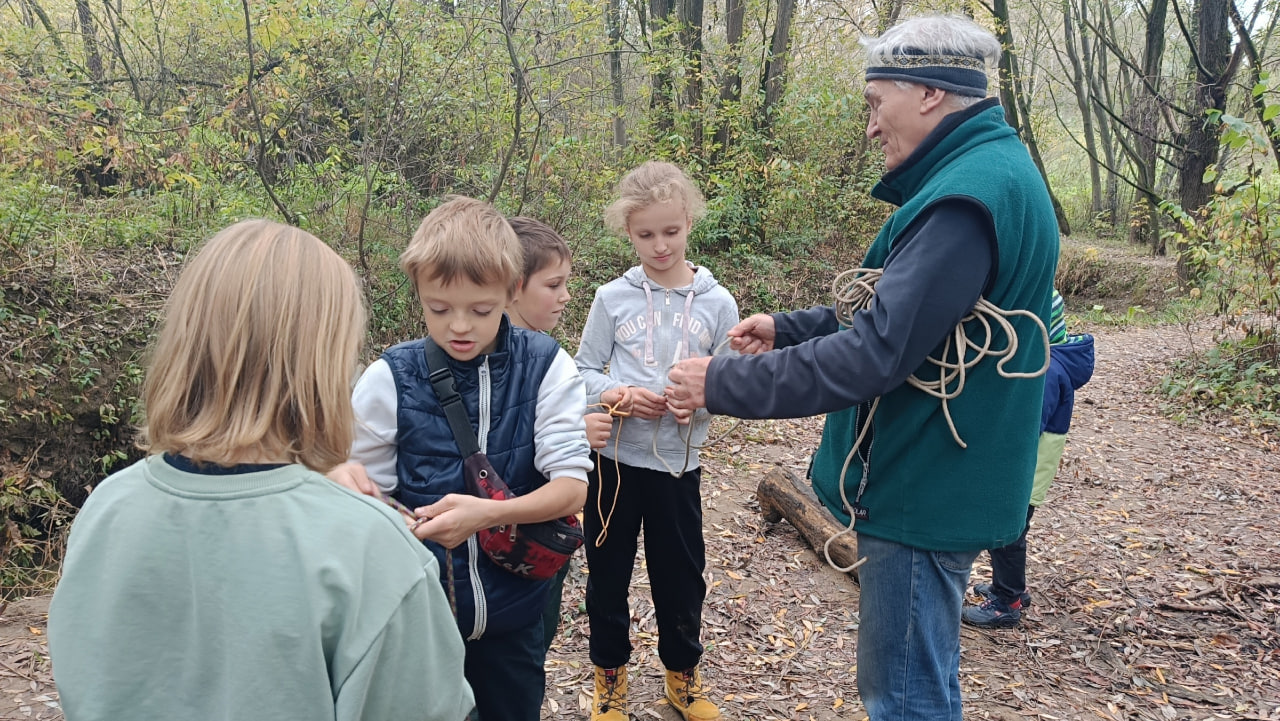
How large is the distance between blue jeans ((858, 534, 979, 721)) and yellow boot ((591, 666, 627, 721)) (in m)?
1.23

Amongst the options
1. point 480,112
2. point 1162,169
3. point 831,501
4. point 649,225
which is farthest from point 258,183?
point 1162,169

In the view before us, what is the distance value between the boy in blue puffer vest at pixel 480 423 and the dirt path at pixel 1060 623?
154 cm

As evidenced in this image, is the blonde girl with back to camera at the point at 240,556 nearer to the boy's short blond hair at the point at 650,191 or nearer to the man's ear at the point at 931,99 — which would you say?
the man's ear at the point at 931,99

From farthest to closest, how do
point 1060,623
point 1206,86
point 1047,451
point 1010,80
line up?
point 1010,80 < point 1206,86 < point 1060,623 < point 1047,451

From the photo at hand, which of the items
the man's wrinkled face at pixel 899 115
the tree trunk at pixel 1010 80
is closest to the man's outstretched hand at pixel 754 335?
the man's wrinkled face at pixel 899 115

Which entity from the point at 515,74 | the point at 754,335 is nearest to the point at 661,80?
the point at 515,74

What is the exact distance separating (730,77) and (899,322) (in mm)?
9793

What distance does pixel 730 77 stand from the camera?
10.9 metres

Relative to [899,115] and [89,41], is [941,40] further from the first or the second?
[89,41]

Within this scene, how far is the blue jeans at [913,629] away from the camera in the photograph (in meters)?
2.08

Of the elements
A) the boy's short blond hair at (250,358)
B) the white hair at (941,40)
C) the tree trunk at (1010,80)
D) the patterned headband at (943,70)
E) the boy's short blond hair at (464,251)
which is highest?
the tree trunk at (1010,80)

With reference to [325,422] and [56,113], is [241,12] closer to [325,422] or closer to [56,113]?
[56,113]

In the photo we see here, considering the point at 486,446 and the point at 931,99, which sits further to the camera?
the point at 931,99

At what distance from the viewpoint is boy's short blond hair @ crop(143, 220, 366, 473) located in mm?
1221
